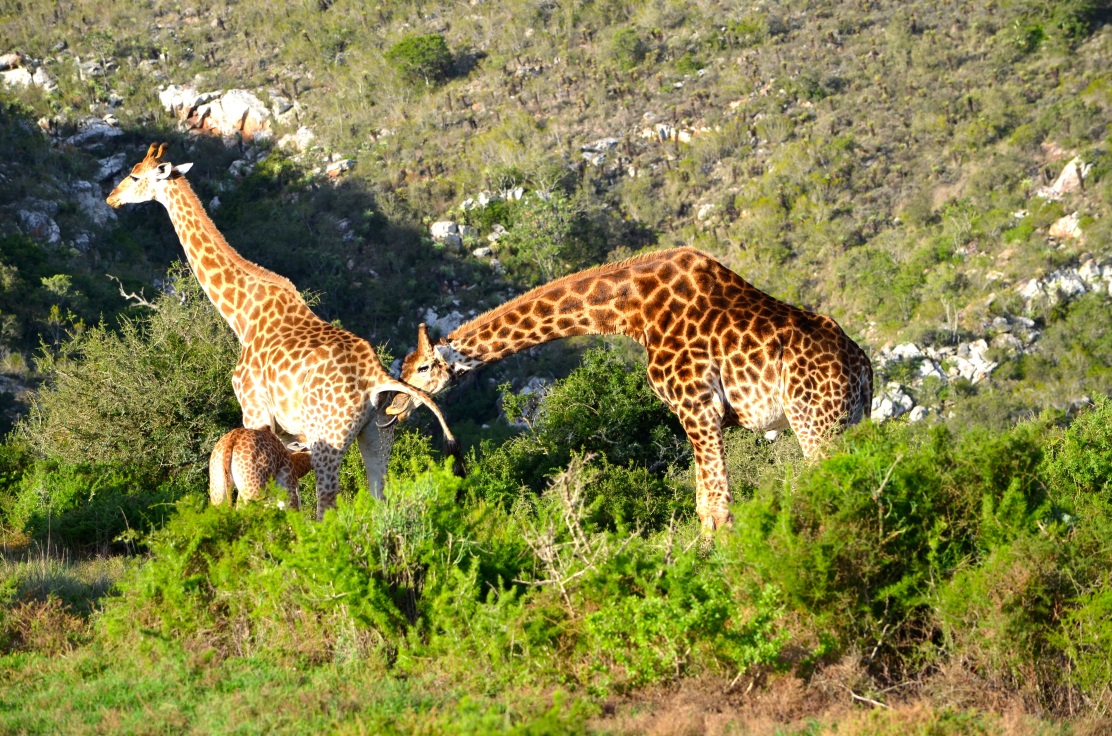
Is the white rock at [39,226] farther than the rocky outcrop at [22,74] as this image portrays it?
No

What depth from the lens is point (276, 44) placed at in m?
70.8

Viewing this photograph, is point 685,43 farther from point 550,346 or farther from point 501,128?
point 550,346

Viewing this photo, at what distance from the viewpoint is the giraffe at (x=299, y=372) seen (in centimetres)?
1004

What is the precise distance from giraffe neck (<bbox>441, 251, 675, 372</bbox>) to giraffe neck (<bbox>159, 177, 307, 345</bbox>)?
6.14 feet

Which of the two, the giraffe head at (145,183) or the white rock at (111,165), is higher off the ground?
the giraffe head at (145,183)

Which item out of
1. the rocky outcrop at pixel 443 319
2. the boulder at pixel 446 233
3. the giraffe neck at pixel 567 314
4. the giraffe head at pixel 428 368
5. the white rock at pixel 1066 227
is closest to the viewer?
the giraffe neck at pixel 567 314

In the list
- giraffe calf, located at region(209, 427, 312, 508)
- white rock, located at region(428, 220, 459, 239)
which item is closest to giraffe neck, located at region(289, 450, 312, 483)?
giraffe calf, located at region(209, 427, 312, 508)

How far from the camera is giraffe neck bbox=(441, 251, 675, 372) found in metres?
9.59

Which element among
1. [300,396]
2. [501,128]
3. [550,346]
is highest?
[300,396]

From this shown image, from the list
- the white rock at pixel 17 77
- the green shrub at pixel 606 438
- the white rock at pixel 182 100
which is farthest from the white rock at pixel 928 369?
the white rock at pixel 17 77

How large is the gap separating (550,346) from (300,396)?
36.7 m

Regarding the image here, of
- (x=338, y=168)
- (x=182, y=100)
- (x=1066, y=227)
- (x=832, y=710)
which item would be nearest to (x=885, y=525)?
(x=832, y=710)

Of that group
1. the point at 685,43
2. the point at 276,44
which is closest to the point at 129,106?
the point at 276,44

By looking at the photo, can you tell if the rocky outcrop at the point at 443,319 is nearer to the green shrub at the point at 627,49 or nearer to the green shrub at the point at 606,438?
the green shrub at the point at 627,49
